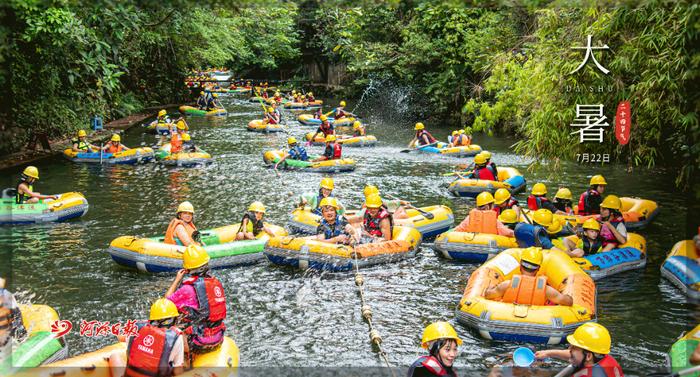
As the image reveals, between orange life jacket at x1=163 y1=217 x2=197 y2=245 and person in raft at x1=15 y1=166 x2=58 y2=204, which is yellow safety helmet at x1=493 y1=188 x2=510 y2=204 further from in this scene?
person in raft at x1=15 y1=166 x2=58 y2=204

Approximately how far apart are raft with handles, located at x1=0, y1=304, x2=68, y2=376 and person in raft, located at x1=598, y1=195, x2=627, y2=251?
8190 mm

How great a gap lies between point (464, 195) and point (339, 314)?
7.82 metres

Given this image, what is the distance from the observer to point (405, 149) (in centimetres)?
2347

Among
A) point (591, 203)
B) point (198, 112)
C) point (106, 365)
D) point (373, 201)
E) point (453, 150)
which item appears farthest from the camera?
point (198, 112)

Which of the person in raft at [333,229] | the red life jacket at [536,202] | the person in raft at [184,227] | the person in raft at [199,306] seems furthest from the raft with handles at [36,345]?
the red life jacket at [536,202]

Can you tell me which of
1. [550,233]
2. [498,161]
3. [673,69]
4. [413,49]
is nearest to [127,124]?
[413,49]

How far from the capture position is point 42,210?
45.2 feet

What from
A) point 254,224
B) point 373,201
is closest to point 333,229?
point 373,201

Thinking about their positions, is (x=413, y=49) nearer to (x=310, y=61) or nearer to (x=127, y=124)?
(x=127, y=124)

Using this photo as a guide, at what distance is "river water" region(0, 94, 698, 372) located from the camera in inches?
331

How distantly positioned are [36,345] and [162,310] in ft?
6.59

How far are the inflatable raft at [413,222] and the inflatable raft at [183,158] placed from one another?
25.8ft

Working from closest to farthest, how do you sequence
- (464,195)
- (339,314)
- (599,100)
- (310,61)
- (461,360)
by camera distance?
(461,360) < (339,314) < (599,100) < (464,195) < (310,61)

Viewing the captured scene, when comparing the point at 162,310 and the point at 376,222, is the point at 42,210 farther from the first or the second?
Answer: the point at 162,310
